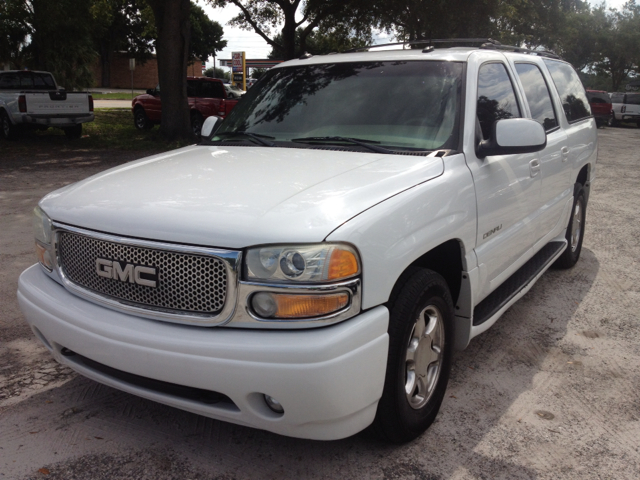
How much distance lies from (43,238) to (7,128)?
47.5 ft

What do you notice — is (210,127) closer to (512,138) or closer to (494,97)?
(494,97)

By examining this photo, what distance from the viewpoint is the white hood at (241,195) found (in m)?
2.43

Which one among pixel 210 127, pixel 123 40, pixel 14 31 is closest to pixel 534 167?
pixel 210 127

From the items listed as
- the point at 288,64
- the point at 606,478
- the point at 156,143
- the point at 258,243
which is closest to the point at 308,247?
the point at 258,243

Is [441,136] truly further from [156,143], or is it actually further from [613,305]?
[156,143]

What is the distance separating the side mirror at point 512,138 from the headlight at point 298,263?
4.54 feet

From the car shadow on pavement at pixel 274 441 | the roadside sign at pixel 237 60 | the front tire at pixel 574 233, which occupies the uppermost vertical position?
the roadside sign at pixel 237 60

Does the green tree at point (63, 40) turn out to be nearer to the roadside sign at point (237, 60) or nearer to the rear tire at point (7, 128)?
the roadside sign at point (237, 60)

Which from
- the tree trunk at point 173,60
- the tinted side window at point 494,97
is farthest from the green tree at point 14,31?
the tinted side window at point 494,97

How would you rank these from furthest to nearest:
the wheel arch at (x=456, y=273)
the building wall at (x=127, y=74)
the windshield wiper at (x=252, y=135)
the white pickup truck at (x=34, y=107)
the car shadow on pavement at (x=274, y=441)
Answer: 1. the building wall at (x=127, y=74)
2. the white pickup truck at (x=34, y=107)
3. the windshield wiper at (x=252, y=135)
4. the wheel arch at (x=456, y=273)
5. the car shadow on pavement at (x=274, y=441)

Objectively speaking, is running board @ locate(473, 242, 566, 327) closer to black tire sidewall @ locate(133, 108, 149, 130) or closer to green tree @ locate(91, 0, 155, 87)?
black tire sidewall @ locate(133, 108, 149, 130)

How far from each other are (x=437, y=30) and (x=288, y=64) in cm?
2204

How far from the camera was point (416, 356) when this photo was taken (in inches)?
114

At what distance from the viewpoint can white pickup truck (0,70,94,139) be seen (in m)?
15.2
